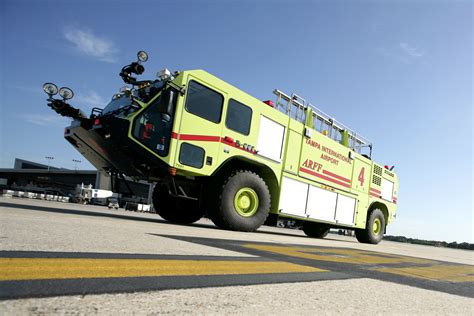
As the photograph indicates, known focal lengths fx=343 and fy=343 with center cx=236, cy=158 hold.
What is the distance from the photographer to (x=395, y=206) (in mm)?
14375

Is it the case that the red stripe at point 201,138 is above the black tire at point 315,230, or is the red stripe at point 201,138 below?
above

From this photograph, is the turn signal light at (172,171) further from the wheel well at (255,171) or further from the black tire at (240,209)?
the black tire at (240,209)

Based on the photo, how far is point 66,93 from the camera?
6.83 meters

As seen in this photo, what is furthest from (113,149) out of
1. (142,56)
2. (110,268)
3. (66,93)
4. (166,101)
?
(110,268)

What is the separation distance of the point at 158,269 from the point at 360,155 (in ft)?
36.5

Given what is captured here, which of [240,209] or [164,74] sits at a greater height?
[164,74]

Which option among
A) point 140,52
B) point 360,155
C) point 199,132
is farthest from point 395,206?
point 140,52

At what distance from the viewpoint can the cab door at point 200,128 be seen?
670cm

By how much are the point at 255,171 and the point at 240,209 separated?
3.53 feet

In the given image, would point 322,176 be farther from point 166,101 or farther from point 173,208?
point 166,101

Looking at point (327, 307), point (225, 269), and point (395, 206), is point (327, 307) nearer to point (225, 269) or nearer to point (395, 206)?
point (225, 269)

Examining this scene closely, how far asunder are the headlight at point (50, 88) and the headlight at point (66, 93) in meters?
0.11

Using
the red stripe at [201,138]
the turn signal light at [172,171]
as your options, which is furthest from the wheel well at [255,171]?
the turn signal light at [172,171]

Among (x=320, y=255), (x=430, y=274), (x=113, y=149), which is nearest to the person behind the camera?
(x=430, y=274)
